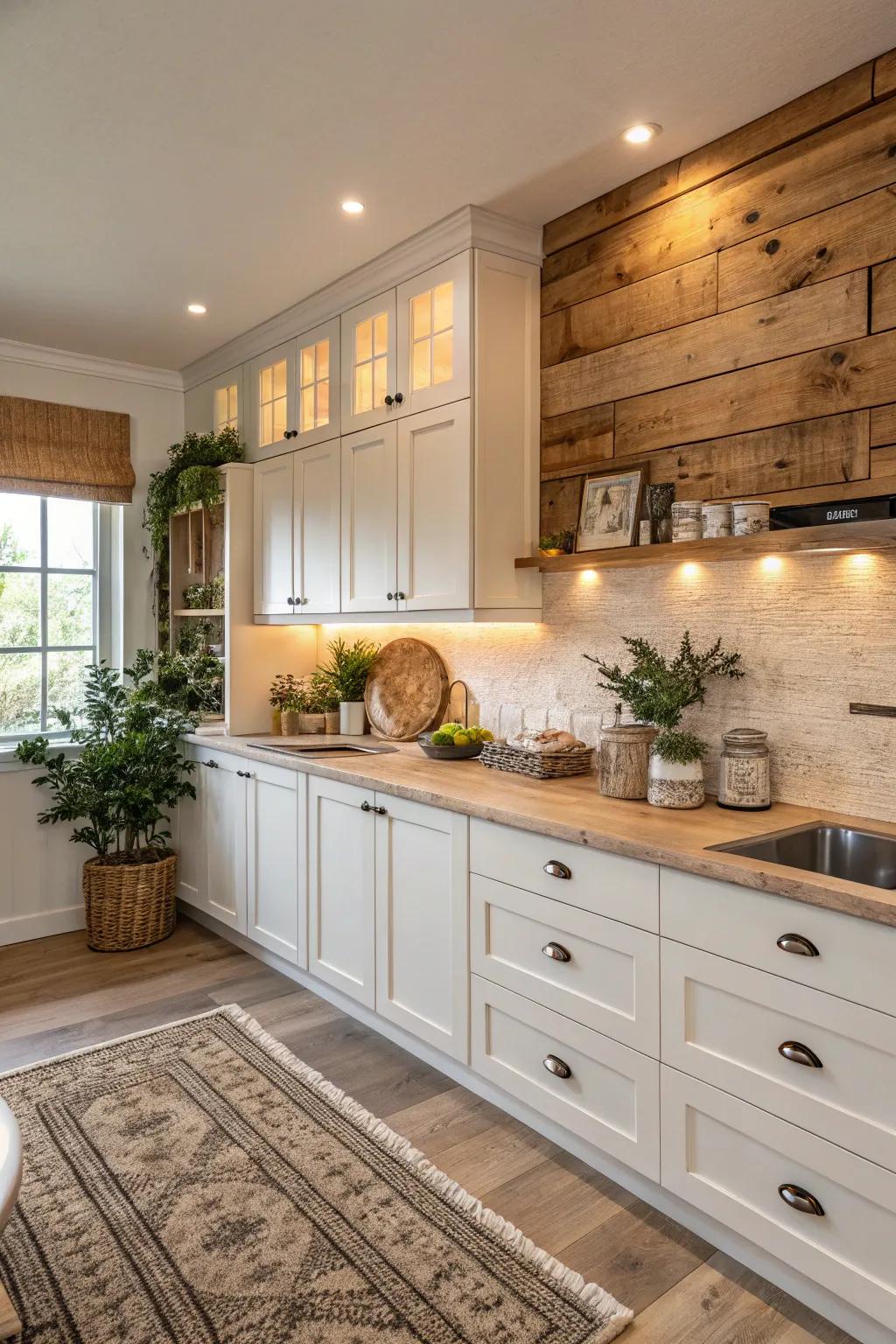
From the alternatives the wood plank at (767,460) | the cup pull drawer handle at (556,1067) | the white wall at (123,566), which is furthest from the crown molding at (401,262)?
the cup pull drawer handle at (556,1067)

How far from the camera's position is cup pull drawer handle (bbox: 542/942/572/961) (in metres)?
2.19

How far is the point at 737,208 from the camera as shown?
2.38 m

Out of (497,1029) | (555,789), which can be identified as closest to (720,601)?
(555,789)

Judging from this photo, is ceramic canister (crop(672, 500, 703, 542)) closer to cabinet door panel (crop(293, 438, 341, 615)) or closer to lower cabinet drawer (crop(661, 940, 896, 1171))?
lower cabinet drawer (crop(661, 940, 896, 1171))

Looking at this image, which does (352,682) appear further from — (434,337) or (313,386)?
(434,337)

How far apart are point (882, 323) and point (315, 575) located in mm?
2266

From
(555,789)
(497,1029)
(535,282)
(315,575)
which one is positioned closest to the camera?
(497,1029)

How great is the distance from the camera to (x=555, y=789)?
8.52ft

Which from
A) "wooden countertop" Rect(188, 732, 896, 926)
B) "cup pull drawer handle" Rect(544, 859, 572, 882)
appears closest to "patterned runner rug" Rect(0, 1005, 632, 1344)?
"cup pull drawer handle" Rect(544, 859, 572, 882)

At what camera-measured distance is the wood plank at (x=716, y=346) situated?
7.05ft

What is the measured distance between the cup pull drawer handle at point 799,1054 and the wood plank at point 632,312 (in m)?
1.87

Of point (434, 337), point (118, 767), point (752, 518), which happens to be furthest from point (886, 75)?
point (118, 767)

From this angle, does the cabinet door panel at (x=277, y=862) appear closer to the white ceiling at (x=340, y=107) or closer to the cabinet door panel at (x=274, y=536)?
the cabinet door panel at (x=274, y=536)

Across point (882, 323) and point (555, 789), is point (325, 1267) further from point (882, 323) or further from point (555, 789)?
point (882, 323)
